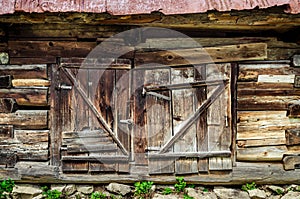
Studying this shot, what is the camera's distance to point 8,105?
484cm

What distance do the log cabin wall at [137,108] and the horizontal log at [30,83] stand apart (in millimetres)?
13

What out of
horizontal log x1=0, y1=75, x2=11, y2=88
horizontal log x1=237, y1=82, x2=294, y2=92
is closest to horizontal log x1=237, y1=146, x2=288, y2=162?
horizontal log x1=237, y1=82, x2=294, y2=92

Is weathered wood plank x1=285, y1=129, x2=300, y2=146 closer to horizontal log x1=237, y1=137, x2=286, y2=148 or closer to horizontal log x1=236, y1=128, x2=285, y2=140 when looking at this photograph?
horizontal log x1=237, y1=137, x2=286, y2=148

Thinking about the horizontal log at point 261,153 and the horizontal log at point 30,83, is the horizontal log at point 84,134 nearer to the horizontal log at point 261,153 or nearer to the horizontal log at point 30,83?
the horizontal log at point 30,83

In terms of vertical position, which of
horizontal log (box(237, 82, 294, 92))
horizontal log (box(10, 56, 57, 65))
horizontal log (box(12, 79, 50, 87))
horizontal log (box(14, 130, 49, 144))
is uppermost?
horizontal log (box(10, 56, 57, 65))

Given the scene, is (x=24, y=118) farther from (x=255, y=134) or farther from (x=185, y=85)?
(x=255, y=134)

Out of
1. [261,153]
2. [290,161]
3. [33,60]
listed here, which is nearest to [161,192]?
[261,153]

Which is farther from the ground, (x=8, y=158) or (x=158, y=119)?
(x=158, y=119)

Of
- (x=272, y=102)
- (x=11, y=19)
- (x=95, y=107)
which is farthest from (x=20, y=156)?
(x=272, y=102)

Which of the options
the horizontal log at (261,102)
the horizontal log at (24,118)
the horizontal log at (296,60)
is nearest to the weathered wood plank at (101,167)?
the horizontal log at (24,118)

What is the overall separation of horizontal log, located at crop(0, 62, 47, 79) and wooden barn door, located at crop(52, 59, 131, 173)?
0.17 m

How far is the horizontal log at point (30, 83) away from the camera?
15.9 ft

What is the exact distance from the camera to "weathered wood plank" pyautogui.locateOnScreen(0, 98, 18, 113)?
4.84 metres

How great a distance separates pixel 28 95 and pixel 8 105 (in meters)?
0.28
